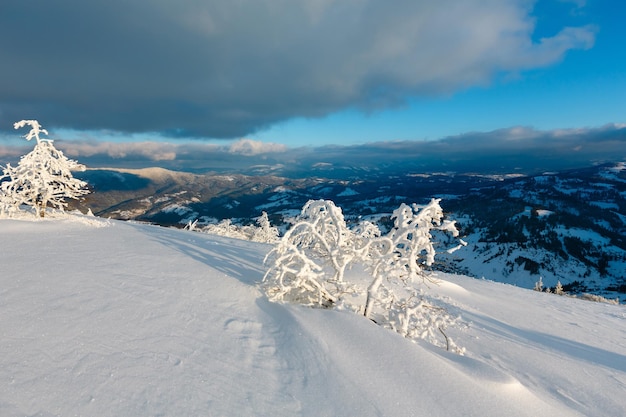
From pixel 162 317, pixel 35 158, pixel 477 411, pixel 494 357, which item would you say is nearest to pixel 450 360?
pixel 477 411

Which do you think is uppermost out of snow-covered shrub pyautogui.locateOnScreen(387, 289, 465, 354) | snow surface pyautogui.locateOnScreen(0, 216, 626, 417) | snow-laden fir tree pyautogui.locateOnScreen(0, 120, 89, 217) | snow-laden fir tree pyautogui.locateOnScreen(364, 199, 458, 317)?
snow-laden fir tree pyautogui.locateOnScreen(0, 120, 89, 217)

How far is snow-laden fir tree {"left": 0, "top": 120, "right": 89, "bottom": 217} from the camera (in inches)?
533

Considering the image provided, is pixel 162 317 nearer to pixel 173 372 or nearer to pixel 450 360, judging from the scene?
pixel 173 372

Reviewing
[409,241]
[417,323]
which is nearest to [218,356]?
[409,241]

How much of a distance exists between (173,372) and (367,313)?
196 inches

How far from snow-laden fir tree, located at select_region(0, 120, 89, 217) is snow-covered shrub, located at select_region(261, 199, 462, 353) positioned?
1174 cm

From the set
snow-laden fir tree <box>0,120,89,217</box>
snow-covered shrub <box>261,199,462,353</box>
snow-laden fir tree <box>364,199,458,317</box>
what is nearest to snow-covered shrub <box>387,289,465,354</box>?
snow-covered shrub <box>261,199,462,353</box>

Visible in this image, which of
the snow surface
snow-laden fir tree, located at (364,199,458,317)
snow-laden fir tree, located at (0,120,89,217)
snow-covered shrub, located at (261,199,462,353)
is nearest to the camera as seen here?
the snow surface

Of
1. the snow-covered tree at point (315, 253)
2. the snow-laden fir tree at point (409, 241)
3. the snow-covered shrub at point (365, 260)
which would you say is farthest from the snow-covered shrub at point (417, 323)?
the snow-covered tree at point (315, 253)

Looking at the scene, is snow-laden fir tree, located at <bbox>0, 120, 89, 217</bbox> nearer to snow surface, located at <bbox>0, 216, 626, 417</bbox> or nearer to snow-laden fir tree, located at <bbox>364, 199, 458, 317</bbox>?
snow surface, located at <bbox>0, 216, 626, 417</bbox>

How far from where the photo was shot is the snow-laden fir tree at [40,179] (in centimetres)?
1355

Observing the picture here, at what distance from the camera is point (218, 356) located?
17.7ft

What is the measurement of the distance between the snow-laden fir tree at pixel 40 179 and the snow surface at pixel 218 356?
4.86 metres

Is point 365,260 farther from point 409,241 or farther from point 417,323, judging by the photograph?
point 417,323
